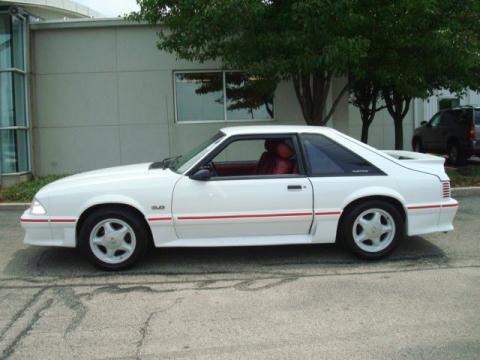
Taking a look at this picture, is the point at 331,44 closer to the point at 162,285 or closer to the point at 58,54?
the point at 162,285

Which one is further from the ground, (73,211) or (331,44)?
(331,44)

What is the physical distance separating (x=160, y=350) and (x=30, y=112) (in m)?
10.0

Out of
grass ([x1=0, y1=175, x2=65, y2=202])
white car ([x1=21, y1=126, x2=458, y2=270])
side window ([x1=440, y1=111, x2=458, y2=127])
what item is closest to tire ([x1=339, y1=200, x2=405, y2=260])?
white car ([x1=21, y1=126, x2=458, y2=270])

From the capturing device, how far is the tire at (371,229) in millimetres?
5887

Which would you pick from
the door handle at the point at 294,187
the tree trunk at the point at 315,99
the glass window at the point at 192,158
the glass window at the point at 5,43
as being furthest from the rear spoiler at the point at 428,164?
the glass window at the point at 5,43

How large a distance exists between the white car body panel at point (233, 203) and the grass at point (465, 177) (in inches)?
203

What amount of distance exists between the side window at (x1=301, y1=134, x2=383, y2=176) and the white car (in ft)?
0.03

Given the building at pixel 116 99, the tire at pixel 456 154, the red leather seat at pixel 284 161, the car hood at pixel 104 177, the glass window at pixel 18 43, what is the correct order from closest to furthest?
1. the car hood at pixel 104 177
2. the red leather seat at pixel 284 161
3. the glass window at pixel 18 43
4. the building at pixel 116 99
5. the tire at pixel 456 154

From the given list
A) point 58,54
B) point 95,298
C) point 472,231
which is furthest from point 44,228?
point 58,54

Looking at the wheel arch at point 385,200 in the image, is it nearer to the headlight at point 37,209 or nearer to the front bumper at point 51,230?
the front bumper at point 51,230

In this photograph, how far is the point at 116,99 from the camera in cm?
→ 1295

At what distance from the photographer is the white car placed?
223 inches

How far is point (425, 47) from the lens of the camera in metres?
9.92

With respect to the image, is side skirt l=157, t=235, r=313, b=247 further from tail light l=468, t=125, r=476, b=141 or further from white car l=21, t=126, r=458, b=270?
tail light l=468, t=125, r=476, b=141
